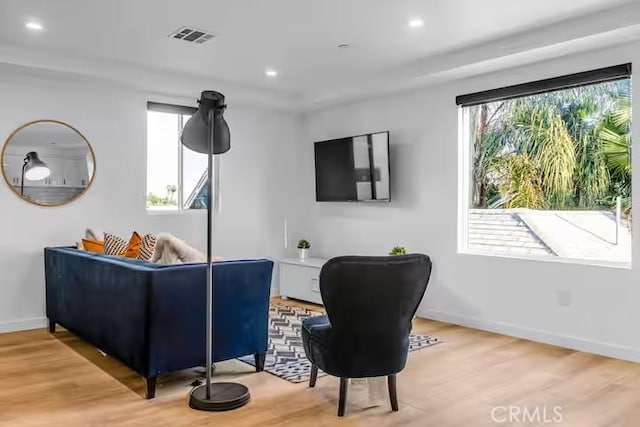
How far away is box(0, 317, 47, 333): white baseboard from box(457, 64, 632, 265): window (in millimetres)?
4004

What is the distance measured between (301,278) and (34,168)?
2942 millimetres

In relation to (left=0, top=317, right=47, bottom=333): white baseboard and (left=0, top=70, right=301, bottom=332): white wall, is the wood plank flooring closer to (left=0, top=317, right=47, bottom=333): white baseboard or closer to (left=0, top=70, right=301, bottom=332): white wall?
(left=0, top=317, right=47, bottom=333): white baseboard

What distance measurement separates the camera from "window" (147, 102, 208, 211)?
5.54 meters

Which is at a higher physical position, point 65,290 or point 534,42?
point 534,42

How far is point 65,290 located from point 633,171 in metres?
4.48

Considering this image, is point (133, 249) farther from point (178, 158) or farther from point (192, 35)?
point (178, 158)

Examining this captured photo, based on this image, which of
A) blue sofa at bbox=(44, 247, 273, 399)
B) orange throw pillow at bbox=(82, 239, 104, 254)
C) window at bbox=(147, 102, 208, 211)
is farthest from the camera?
window at bbox=(147, 102, 208, 211)

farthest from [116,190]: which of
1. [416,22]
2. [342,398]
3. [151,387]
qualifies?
[342,398]

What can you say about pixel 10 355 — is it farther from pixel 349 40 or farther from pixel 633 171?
pixel 633 171

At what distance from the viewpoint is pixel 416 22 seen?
12.4 ft

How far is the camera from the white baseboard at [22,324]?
15.1 feet

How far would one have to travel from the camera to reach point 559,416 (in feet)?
9.02

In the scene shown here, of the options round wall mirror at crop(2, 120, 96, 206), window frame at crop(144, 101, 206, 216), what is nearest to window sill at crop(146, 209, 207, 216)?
window frame at crop(144, 101, 206, 216)

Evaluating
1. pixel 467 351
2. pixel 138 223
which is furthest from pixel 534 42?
pixel 138 223
